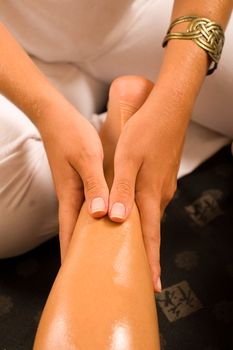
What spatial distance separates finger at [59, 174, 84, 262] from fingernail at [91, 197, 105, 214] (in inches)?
2.0

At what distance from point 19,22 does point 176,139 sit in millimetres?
394

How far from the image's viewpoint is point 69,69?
928 millimetres

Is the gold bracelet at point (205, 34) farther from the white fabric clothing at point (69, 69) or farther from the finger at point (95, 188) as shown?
the finger at point (95, 188)

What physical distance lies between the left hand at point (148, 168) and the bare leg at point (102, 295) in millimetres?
22

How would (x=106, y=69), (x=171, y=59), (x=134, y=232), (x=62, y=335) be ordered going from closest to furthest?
1. (x=62, y=335)
2. (x=134, y=232)
3. (x=171, y=59)
4. (x=106, y=69)

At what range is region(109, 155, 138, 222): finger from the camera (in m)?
0.59

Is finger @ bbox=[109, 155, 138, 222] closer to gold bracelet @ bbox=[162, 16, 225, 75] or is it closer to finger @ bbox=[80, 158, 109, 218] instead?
finger @ bbox=[80, 158, 109, 218]

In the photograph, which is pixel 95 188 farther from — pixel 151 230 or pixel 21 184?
pixel 21 184

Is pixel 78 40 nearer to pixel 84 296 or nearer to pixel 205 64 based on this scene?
pixel 205 64

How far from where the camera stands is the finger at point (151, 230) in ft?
2.03

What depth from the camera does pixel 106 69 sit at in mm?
936

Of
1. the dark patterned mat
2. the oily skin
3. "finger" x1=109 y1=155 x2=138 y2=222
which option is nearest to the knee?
the oily skin

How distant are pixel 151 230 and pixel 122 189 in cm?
8

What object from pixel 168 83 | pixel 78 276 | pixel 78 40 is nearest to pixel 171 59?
pixel 168 83
